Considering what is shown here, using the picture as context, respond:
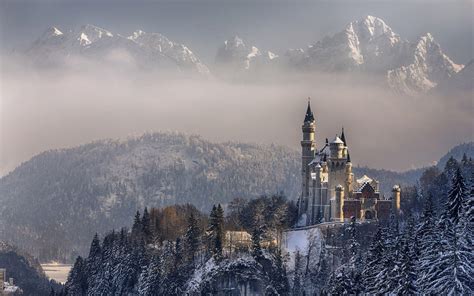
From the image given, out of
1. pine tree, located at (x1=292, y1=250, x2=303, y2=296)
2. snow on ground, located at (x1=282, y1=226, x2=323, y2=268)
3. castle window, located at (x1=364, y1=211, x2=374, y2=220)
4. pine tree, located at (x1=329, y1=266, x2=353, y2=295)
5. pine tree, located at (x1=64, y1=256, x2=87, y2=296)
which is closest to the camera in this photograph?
pine tree, located at (x1=329, y1=266, x2=353, y2=295)

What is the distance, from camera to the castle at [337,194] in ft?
593

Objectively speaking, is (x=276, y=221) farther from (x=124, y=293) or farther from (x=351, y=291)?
(x=351, y=291)

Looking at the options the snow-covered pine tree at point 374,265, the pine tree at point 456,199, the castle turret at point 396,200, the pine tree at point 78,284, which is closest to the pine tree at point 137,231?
the pine tree at point 78,284

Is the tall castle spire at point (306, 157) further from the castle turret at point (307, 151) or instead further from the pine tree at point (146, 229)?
the pine tree at point (146, 229)

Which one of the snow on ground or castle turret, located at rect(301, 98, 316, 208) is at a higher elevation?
castle turret, located at rect(301, 98, 316, 208)

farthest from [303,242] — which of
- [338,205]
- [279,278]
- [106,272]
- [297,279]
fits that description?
[106,272]

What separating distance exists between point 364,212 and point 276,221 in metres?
15.3

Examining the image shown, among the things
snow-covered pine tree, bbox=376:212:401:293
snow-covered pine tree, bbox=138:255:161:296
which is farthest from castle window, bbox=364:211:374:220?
snow-covered pine tree, bbox=376:212:401:293

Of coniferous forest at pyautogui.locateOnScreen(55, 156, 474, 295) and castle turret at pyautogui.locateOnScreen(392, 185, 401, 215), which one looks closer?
coniferous forest at pyautogui.locateOnScreen(55, 156, 474, 295)

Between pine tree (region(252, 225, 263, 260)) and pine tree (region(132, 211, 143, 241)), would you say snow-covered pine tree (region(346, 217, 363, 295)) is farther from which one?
pine tree (region(132, 211, 143, 241))

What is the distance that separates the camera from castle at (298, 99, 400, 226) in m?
181

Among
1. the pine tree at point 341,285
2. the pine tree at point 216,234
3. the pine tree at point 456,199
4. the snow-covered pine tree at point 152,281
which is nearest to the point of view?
the pine tree at point 456,199

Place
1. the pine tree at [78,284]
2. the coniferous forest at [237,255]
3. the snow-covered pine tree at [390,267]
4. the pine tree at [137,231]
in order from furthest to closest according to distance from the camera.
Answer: the pine tree at [78,284], the pine tree at [137,231], the coniferous forest at [237,255], the snow-covered pine tree at [390,267]

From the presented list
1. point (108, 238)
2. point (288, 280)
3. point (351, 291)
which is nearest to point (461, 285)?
point (351, 291)
